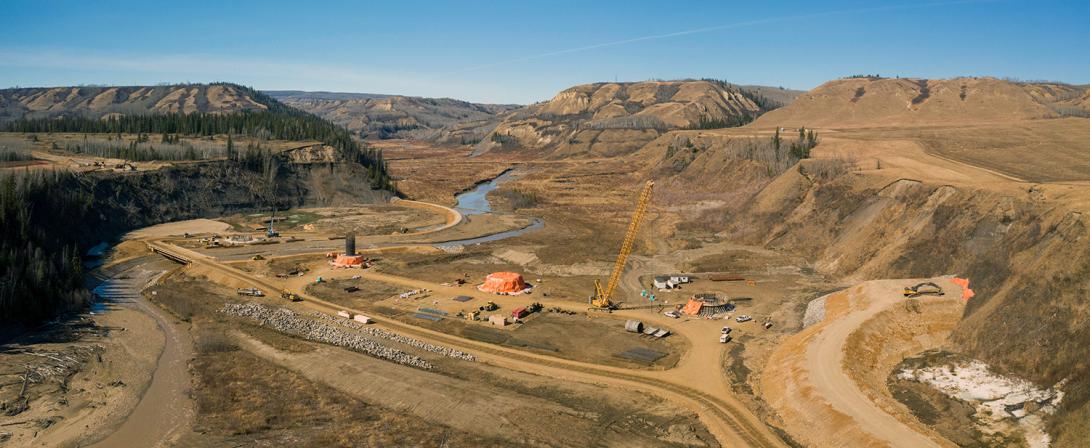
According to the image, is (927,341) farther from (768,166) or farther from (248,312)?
(768,166)

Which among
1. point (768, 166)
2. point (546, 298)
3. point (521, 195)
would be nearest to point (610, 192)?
point (521, 195)

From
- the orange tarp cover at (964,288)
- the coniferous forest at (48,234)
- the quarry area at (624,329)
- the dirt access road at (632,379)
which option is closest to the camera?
the dirt access road at (632,379)

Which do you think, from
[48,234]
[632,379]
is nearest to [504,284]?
[632,379]

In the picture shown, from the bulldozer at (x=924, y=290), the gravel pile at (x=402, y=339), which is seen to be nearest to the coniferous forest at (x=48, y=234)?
the gravel pile at (x=402, y=339)

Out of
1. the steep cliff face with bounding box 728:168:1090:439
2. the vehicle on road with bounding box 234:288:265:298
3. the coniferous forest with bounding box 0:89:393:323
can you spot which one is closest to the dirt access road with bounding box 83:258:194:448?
the coniferous forest with bounding box 0:89:393:323

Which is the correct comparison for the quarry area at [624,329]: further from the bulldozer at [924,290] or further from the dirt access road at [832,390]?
the bulldozer at [924,290]

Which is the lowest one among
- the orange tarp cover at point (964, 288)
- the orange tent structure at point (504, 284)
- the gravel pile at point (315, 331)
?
the gravel pile at point (315, 331)

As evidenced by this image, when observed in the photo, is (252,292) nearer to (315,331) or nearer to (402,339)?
(315,331)
